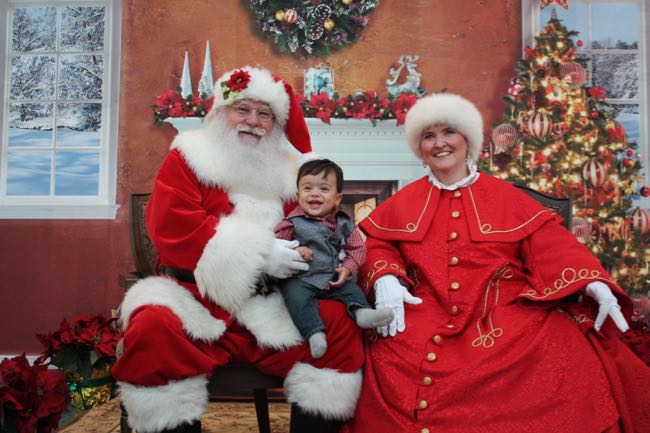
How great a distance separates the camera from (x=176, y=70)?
16.8 ft

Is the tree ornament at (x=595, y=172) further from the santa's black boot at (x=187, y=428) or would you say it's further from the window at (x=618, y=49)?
the santa's black boot at (x=187, y=428)

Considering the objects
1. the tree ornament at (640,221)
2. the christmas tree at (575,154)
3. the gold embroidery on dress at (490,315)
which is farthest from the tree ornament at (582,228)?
the gold embroidery on dress at (490,315)

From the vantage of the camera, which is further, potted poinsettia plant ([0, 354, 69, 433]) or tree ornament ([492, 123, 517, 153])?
tree ornament ([492, 123, 517, 153])

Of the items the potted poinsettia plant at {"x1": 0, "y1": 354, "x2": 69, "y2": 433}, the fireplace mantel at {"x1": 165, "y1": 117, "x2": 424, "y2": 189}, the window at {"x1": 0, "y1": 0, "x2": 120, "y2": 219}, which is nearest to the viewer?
the potted poinsettia plant at {"x1": 0, "y1": 354, "x2": 69, "y2": 433}

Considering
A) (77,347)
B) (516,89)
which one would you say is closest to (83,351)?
(77,347)

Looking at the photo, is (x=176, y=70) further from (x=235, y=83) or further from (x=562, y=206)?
(x=562, y=206)

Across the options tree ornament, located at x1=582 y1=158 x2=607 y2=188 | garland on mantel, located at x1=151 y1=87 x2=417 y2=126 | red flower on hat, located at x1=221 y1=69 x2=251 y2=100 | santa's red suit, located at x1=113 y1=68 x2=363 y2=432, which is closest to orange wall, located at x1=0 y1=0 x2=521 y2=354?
garland on mantel, located at x1=151 y1=87 x2=417 y2=126

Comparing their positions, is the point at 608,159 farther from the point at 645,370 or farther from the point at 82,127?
the point at 82,127

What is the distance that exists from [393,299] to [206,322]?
2.33 feet

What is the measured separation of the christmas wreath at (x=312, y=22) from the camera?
5.06 metres

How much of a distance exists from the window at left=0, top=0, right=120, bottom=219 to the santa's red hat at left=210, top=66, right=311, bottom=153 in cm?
302

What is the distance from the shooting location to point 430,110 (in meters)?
2.46

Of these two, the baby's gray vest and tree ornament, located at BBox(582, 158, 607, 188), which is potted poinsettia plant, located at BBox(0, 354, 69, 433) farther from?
tree ornament, located at BBox(582, 158, 607, 188)

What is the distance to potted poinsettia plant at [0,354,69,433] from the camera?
204 cm
